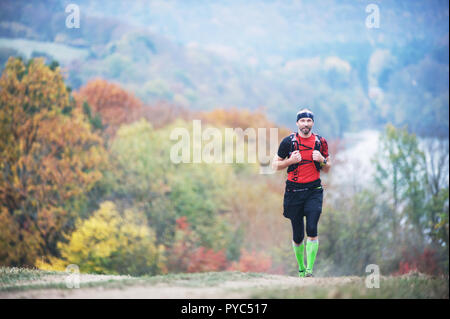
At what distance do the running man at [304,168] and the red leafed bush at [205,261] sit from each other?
2468cm

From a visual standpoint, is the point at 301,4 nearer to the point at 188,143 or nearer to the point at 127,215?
the point at 188,143

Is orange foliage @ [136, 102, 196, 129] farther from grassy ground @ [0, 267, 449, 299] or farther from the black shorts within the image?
grassy ground @ [0, 267, 449, 299]

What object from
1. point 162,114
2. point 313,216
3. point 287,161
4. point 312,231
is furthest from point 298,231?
point 162,114

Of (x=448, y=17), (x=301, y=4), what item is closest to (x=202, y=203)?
(x=448, y=17)

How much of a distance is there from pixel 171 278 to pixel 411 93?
132094 millimetres

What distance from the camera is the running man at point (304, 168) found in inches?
288

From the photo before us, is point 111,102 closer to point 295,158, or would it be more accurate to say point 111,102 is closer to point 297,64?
point 295,158

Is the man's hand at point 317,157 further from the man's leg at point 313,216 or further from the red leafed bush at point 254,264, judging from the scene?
the red leafed bush at point 254,264

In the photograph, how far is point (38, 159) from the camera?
112 feet

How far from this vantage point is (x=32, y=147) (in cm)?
3406

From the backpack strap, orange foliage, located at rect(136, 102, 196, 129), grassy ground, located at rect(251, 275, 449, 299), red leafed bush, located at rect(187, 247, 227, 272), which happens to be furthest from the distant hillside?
grassy ground, located at rect(251, 275, 449, 299)

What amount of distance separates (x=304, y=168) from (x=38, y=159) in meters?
30.6

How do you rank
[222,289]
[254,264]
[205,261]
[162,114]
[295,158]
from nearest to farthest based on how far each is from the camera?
[222,289] → [295,158] → [254,264] → [205,261] → [162,114]
